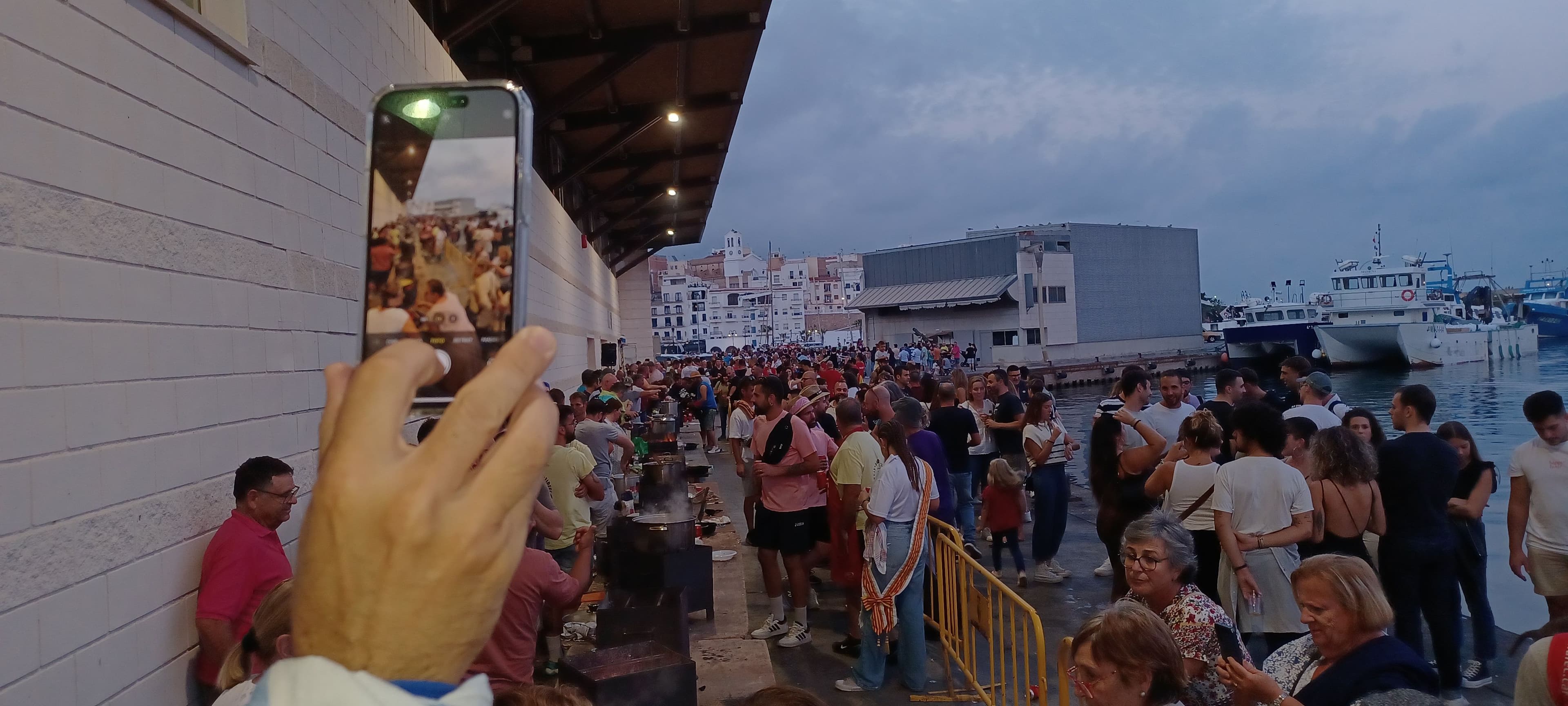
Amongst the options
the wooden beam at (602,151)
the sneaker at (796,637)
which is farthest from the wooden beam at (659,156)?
the sneaker at (796,637)

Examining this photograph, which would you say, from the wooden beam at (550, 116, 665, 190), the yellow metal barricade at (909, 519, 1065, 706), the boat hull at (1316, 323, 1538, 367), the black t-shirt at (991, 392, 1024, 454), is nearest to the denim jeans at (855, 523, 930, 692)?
the yellow metal barricade at (909, 519, 1065, 706)

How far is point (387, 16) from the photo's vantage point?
6754mm

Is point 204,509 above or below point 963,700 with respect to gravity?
above

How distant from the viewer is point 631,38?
1127 centimetres

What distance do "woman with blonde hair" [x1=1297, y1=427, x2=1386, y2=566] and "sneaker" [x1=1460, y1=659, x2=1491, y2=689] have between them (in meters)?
1.34

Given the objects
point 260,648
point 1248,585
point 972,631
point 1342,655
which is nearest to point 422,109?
point 260,648

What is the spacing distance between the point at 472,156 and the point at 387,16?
6281 millimetres

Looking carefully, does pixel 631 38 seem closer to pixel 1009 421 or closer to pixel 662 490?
pixel 662 490

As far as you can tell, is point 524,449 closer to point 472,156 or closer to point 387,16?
point 472,156

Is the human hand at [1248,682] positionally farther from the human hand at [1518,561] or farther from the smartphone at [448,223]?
the human hand at [1518,561]

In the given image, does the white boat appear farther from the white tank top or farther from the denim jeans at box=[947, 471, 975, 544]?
the white tank top

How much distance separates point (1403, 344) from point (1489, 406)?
1514 cm

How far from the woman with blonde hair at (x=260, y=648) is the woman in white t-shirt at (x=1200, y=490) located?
4.84 metres

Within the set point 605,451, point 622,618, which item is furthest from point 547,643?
point 605,451
